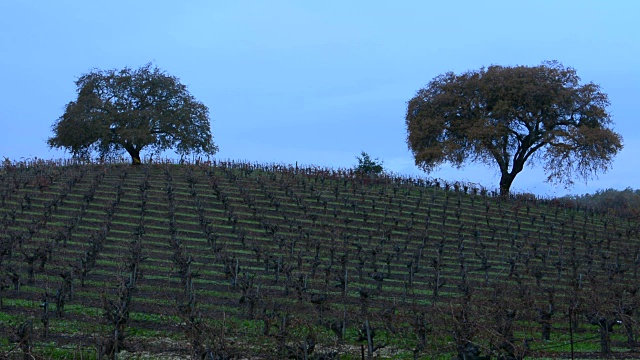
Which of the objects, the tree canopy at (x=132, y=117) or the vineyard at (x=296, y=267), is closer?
the vineyard at (x=296, y=267)

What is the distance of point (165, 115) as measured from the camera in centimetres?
5425

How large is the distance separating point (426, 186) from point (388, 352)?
34261 millimetres

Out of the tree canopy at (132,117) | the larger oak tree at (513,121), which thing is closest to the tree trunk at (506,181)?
the larger oak tree at (513,121)

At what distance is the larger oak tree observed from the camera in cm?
4988

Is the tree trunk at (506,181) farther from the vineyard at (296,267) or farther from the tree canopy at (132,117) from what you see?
the tree canopy at (132,117)

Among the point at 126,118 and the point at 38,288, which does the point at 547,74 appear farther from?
the point at 38,288

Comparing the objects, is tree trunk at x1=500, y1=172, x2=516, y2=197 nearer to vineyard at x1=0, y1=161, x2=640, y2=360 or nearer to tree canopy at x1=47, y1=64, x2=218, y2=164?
vineyard at x1=0, y1=161, x2=640, y2=360

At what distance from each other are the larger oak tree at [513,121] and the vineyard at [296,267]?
343cm

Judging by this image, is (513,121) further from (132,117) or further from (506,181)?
(132,117)

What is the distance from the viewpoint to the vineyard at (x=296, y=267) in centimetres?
1512

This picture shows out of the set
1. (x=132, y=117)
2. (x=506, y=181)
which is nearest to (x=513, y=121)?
(x=506, y=181)

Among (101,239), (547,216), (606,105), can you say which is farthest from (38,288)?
(606,105)

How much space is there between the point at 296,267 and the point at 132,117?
31.0 m

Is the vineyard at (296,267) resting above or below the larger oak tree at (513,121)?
below
